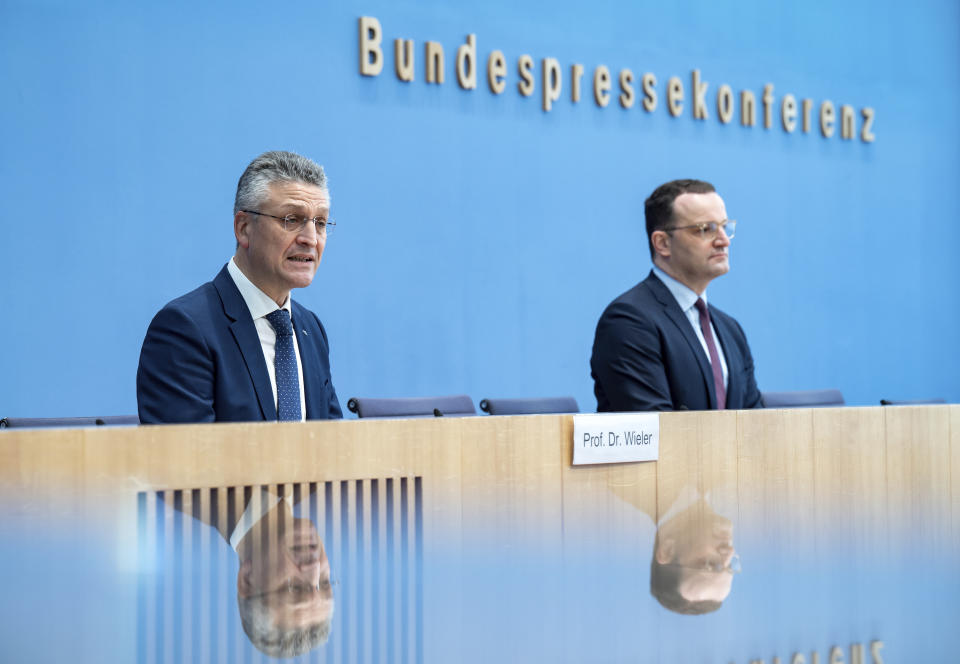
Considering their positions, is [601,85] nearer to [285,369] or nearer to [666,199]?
[666,199]

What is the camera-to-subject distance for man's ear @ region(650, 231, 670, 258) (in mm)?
3021

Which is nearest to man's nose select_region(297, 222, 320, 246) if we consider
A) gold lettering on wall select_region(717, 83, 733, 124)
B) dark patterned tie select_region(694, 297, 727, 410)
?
dark patterned tie select_region(694, 297, 727, 410)

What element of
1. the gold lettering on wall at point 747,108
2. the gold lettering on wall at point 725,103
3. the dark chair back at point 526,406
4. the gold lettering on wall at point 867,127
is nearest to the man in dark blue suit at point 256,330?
the dark chair back at point 526,406

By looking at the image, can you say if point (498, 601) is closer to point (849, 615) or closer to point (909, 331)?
point (849, 615)

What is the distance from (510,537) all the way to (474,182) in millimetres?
3064

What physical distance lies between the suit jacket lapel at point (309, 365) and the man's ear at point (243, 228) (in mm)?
188

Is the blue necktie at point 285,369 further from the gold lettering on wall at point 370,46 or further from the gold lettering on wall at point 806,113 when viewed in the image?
the gold lettering on wall at point 806,113

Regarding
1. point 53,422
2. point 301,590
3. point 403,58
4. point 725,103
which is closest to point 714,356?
point 301,590

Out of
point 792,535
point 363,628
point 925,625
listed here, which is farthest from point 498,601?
point 925,625

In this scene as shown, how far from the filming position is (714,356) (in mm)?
2857

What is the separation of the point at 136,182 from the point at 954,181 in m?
4.99

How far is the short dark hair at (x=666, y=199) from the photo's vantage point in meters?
3.07

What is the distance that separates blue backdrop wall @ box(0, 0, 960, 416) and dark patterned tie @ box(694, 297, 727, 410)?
1.59 metres

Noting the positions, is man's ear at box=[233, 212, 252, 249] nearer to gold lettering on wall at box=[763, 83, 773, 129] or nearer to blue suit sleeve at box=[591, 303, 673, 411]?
blue suit sleeve at box=[591, 303, 673, 411]
